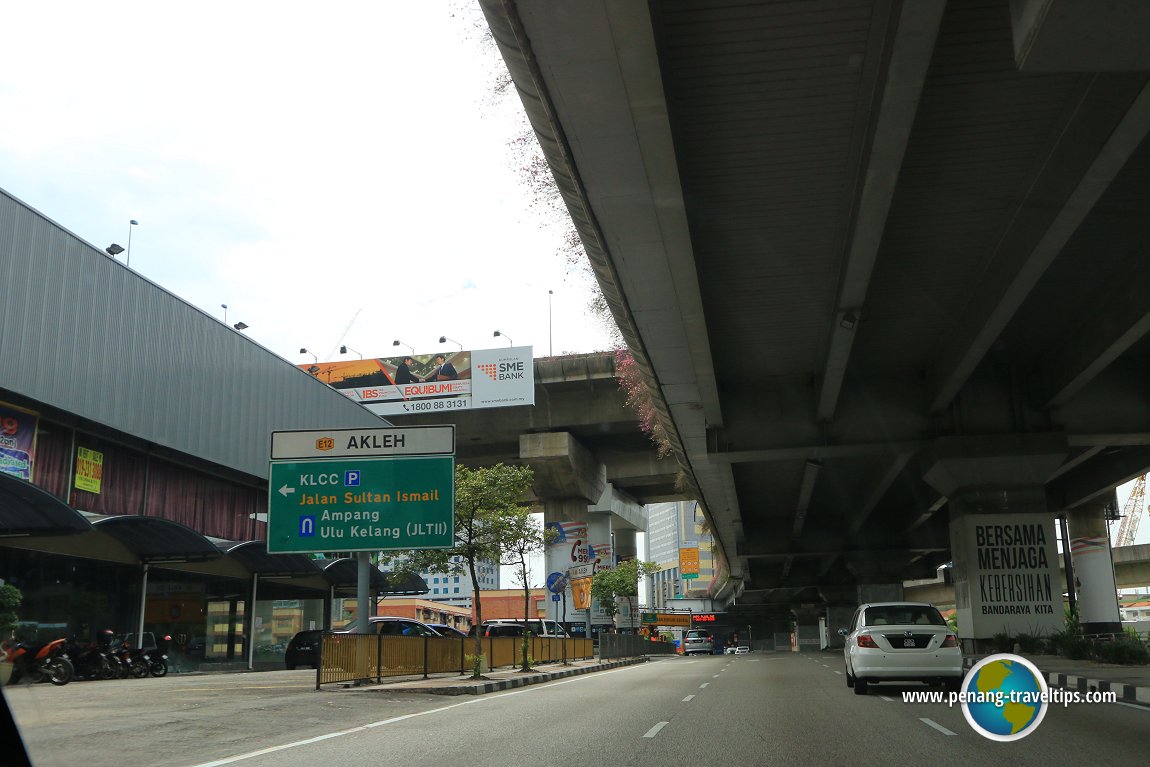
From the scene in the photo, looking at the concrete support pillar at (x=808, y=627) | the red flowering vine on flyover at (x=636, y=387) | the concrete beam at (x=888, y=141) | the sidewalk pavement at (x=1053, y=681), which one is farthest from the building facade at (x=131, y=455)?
the concrete support pillar at (x=808, y=627)

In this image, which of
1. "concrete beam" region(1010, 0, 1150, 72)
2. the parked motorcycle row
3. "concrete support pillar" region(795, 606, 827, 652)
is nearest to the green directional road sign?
the parked motorcycle row

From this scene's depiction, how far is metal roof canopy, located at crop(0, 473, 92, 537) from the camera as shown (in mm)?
20141

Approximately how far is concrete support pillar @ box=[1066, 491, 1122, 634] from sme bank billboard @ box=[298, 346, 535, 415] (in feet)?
83.7

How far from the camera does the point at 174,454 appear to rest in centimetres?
3027

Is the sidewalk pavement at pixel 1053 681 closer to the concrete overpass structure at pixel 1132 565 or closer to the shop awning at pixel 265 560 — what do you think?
the shop awning at pixel 265 560

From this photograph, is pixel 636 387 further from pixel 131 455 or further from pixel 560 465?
pixel 560 465

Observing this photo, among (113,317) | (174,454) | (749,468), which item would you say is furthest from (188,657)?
(749,468)

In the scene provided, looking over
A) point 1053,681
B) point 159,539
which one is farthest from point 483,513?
point 1053,681

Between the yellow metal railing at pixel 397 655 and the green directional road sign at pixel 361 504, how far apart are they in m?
2.10

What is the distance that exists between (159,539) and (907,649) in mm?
19904

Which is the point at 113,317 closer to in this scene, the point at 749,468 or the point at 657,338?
the point at 657,338

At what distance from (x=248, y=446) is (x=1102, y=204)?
91.0 ft

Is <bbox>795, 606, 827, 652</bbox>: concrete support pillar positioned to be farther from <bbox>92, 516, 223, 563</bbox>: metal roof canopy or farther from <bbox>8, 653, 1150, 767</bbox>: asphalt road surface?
<bbox>8, 653, 1150, 767</bbox>: asphalt road surface

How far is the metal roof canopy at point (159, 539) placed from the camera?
25.0 m
